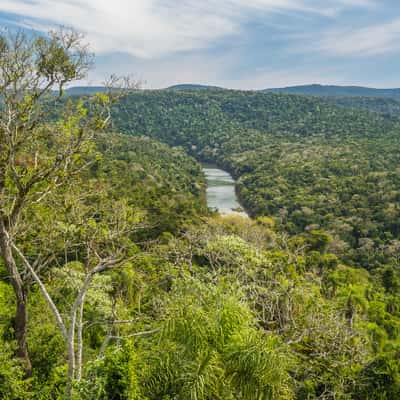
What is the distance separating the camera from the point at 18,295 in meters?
9.05

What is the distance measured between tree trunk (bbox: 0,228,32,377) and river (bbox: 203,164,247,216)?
4199 cm

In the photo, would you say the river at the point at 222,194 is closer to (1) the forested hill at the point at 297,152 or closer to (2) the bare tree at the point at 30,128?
(1) the forested hill at the point at 297,152

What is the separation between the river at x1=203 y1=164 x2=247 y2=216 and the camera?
56.9m

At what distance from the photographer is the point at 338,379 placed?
35.9 ft

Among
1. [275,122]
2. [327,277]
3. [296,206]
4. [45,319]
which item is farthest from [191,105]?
[45,319]

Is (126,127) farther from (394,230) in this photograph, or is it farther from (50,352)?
(50,352)

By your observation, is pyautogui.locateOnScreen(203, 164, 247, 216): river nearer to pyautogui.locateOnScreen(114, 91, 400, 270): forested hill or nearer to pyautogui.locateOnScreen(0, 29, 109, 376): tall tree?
pyautogui.locateOnScreen(114, 91, 400, 270): forested hill

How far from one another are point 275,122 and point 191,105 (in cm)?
3330

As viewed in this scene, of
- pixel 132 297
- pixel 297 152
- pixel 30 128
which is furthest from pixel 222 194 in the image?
pixel 30 128

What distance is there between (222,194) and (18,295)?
58.6 metres

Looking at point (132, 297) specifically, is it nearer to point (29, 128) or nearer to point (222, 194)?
point (29, 128)

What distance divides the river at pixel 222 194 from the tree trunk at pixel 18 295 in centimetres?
4199

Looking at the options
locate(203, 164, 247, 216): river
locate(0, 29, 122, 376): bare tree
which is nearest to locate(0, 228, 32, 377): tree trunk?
locate(0, 29, 122, 376): bare tree

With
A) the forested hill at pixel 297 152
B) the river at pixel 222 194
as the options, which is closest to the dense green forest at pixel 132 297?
the forested hill at pixel 297 152
